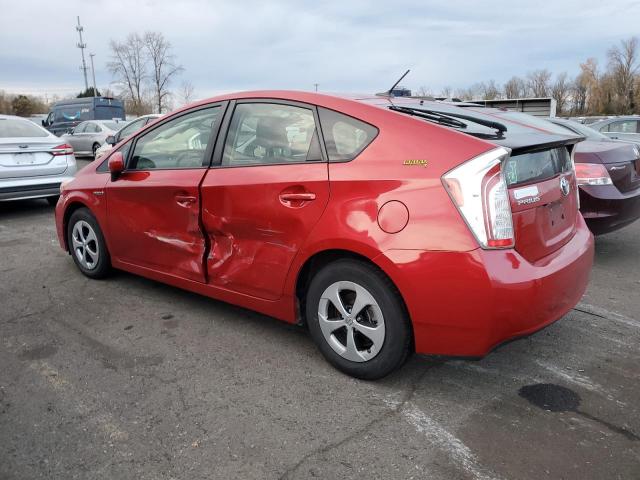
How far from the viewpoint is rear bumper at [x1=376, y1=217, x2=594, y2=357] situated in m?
2.44

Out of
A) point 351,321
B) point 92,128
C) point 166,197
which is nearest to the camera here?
point 351,321

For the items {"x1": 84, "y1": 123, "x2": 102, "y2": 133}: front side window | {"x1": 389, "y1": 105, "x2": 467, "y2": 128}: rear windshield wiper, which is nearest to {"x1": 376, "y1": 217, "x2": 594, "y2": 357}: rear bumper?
{"x1": 389, "y1": 105, "x2": 467, "y2": 128}: rear windshield wiper

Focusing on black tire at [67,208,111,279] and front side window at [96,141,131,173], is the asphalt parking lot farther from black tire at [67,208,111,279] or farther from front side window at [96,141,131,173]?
front side window at [96,141,131,173]

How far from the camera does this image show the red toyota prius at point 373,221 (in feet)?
8.18

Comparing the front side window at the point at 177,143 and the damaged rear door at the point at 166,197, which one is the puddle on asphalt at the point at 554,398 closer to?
the damaged rear door at the point at 166,197

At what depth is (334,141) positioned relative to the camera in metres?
2.93

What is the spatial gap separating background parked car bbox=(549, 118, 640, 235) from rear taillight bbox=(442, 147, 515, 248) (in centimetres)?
308

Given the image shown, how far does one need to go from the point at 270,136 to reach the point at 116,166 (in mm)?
1544

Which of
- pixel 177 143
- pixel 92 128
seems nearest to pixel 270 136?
pixel 177 143

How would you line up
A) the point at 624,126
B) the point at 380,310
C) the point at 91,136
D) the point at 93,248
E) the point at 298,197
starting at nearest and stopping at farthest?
the point at 380,310, the point at 298,197, the point at 93,248, the point at 624,126, the point at 91,136

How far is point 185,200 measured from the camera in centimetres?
360

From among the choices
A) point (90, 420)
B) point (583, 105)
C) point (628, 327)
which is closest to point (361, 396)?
point (90, 420)

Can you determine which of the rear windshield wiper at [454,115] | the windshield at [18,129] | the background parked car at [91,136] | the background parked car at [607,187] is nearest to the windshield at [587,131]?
the background parked car at [607,187]

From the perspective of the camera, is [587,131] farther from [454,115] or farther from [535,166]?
[535,166]
